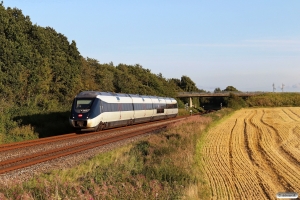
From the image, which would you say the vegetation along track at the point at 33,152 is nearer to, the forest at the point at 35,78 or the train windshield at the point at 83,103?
the forest at the point at 35,78

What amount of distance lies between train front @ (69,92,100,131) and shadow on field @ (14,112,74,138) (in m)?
2.22

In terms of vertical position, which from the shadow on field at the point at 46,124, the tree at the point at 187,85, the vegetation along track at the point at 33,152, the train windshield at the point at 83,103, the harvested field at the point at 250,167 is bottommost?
the harvested field at the point at 250,167

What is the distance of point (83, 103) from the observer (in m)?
26.3

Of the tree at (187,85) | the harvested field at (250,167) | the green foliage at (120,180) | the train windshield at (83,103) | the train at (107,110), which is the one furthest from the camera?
the tree at (187,85)

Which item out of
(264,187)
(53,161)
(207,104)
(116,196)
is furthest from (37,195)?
(207,104)

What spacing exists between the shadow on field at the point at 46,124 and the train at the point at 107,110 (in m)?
1.36

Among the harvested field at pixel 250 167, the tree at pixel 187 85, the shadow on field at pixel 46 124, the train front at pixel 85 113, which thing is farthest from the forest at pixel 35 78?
the tree at pixel 187 85

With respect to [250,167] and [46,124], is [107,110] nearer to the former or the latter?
[46,124]

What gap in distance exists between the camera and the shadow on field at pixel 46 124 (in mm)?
26469

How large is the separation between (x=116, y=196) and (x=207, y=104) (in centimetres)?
13938

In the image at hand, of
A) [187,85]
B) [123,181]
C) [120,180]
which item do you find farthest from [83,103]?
[187,85]

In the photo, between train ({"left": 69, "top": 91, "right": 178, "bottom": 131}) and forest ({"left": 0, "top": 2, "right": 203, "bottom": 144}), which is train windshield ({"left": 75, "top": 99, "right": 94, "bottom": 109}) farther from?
forest ({"left": 0, "top": 2, "right": 203, "bottom": 144})

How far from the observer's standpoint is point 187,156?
1494cm

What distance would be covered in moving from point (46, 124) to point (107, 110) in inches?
185
